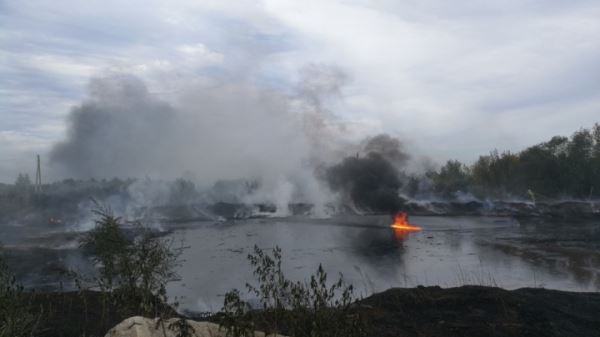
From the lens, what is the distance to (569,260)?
2431 cm

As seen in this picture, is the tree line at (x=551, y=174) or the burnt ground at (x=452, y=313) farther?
the tree line at (x=551, y=174)

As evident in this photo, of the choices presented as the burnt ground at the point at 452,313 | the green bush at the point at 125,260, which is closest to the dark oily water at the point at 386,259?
the burnt ground at the point at 452,313

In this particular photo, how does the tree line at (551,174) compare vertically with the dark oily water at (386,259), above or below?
above

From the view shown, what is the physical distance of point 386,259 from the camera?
2697 cm

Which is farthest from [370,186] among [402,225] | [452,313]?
[452,313]

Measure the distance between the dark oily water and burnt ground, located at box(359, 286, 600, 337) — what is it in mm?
4377

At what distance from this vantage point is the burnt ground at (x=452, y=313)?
34.8 feet

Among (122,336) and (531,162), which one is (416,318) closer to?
(122,336)

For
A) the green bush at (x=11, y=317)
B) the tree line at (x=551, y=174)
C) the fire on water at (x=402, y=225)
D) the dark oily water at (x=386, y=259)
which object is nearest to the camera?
the green bush at (x=11, y=317)

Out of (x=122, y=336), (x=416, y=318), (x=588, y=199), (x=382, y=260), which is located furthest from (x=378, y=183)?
(x=122, y=336)

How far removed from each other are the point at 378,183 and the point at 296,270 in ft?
142

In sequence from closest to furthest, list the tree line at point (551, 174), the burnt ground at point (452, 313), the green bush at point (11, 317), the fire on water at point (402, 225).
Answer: the green bush at point (11, 317), the burnt ground at point (452, 313), the fire on water at point (402, 225), the tree line at point (551, 174)

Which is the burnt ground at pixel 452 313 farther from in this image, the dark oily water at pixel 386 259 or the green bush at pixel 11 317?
the green bush at pixel 11 317

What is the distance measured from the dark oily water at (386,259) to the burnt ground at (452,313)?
3.53 meters
